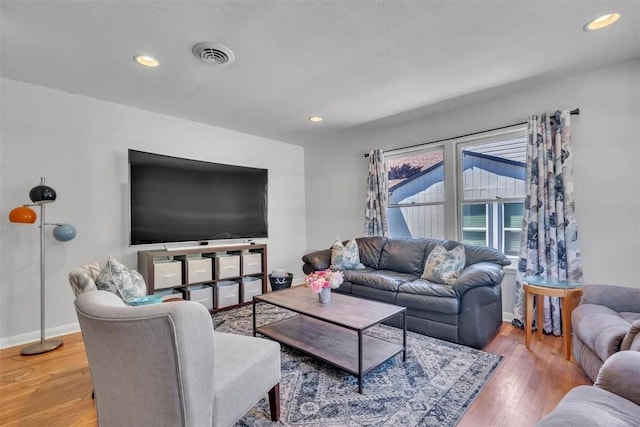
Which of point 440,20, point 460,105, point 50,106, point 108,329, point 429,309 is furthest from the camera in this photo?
point 460,105

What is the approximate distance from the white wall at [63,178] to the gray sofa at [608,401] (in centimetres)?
380

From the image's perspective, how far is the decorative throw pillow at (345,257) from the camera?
3678 millimetres

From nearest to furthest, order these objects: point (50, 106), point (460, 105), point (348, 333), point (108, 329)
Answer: point (108, 329) < point (348, 333) < point (50, 106) < point (460, 105)

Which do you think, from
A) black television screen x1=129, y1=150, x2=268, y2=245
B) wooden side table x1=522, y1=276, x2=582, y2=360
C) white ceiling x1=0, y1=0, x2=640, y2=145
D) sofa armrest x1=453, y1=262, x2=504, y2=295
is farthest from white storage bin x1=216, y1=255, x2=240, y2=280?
wooden side table x1=522, y1=276, x2=582, y2=360

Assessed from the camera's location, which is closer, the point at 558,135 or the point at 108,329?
the point at 108,329

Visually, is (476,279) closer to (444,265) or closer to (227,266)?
(444,265)

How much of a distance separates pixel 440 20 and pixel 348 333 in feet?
7.98

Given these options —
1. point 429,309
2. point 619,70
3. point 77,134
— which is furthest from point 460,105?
point 77,134

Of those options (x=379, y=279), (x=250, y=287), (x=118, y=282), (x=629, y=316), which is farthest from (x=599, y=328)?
(x=250, y=287)

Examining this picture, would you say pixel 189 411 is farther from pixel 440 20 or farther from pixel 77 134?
pixel 77 134

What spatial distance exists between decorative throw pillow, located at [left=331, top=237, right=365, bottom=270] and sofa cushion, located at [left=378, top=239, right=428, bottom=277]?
0.32m

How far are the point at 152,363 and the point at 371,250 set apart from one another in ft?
10.3

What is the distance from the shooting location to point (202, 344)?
1.08 meters

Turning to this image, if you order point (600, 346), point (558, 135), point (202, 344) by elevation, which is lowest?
point (600, 346)
